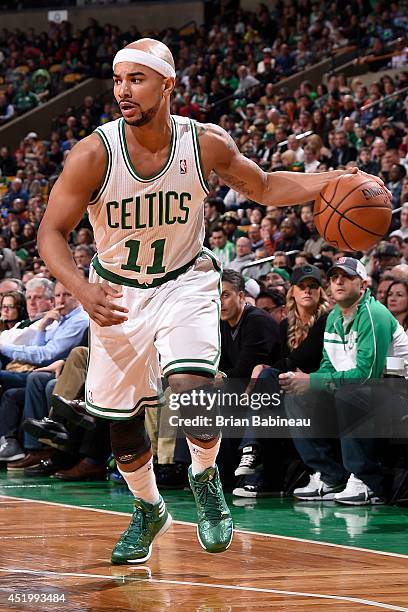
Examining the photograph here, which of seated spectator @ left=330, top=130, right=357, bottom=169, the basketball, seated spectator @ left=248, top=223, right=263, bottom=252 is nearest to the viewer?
the basketball

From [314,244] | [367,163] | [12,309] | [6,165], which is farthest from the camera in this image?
[6,165]

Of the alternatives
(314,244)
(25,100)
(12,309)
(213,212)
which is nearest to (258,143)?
(213,212)

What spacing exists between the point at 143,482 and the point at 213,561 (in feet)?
1.50

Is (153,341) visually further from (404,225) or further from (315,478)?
(404,225)

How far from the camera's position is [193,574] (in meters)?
4.58

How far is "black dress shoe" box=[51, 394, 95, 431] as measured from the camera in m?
8.30

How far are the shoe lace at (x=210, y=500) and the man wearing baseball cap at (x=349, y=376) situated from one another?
2.35m

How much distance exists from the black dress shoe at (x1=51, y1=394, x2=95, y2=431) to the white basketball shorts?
347 cm

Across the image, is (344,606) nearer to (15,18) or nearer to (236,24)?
(236,24)

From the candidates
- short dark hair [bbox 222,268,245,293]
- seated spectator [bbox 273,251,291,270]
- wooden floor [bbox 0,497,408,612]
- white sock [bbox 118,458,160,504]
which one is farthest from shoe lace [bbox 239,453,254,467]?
seated spectator [bbox 273,251,291,270]

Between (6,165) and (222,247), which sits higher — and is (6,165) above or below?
below

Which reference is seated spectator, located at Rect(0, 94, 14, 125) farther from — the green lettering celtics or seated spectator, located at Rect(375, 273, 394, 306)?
the green lettering celtics

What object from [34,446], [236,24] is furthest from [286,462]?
[236,24]

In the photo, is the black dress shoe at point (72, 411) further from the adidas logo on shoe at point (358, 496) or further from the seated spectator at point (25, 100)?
the seated spectator at point (25, 100)
